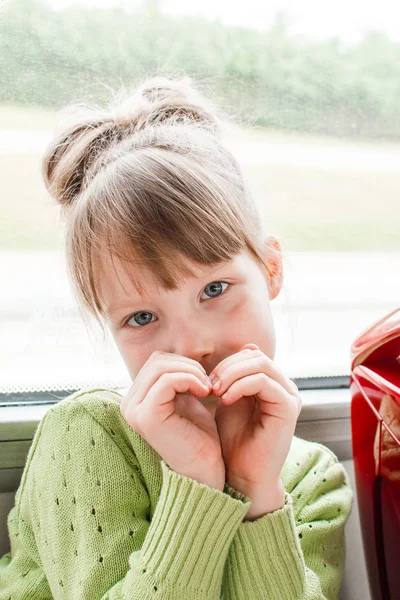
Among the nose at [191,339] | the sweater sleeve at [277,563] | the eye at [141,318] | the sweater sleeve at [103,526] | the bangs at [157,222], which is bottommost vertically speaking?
the sweater sleeve at [277,563]

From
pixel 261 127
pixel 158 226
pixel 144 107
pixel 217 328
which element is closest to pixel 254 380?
pixel 217 328

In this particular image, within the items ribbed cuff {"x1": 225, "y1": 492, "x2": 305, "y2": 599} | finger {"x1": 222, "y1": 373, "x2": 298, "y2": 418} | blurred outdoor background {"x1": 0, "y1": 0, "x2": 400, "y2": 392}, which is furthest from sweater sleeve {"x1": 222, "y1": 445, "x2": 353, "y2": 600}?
blurred outdoor background {"x1": 0, "y1": 0, "x2": 400, "y2": 392}

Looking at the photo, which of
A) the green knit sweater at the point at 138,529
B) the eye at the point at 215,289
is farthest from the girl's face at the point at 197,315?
the green knit sweater at the point at 138,529

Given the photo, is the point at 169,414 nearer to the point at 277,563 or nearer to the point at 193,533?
the point at 193,533

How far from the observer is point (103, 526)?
869 millimetres

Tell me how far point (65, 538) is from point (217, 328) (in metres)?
0.39

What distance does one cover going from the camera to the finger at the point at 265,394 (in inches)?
31.8

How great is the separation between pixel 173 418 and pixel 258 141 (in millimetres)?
656

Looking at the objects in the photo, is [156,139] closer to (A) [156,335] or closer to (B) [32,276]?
(A) [156,335]

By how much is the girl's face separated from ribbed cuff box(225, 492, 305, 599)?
24 cm

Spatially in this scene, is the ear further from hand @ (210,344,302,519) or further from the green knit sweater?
the green knit sweater

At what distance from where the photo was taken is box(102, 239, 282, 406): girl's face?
2.85 feet

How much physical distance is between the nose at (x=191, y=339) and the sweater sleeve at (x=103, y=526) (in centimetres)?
17

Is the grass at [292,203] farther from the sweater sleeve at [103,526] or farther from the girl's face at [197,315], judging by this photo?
the sweater sleeve at [103,526]
